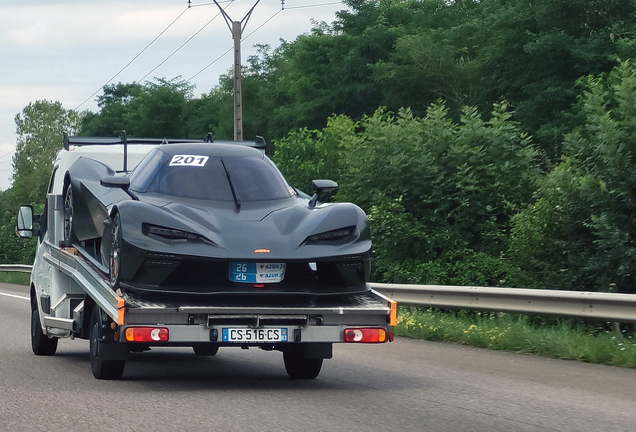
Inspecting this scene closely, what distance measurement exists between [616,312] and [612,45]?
33918 mm

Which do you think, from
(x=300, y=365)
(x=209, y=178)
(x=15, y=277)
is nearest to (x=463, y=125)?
(x=300, y=365)

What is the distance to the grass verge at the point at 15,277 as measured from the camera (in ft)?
127

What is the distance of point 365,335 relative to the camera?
317 inches

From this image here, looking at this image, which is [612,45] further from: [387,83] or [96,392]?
[96,392]

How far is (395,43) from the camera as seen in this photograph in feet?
183

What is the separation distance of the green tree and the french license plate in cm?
11536

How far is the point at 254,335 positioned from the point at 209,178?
61.1 inches

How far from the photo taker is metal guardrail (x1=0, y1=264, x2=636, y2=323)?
1053cm

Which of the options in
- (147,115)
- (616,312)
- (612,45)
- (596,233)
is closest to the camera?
(616,312)

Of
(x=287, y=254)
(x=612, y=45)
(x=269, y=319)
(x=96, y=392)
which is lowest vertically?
(x=96, y=392)

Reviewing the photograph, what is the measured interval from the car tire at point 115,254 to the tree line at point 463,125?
10.1 metres

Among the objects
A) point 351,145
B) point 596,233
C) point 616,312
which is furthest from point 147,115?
point 616,312

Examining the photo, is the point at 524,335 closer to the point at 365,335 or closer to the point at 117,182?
the point at 365,335

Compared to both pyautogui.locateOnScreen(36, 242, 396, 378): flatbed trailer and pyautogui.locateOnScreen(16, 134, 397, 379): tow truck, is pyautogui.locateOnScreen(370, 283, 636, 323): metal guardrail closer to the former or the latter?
pyautogui.locateOnScreen(16, 134, 397, 379): tow truck
